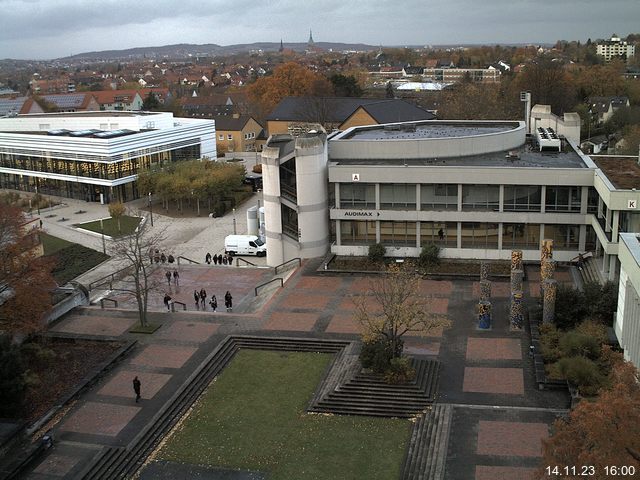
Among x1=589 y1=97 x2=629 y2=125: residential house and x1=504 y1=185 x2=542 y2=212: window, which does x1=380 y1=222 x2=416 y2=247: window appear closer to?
x1=504 y1=185 x2=542 y2=212: window

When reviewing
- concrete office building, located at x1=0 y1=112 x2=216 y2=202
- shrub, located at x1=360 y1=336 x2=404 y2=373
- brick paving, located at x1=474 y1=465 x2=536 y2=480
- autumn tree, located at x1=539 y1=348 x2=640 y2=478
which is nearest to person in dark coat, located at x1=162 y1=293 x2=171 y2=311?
shrub, located at x1=360 y1=336 x2=404 y2=373

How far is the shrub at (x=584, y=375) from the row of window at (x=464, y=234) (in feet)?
54.6

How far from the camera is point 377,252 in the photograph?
4262 centimetres

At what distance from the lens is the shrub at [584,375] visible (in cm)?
2494

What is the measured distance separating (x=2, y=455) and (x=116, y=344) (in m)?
9.48

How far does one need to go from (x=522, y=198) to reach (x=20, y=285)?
89.6 ft

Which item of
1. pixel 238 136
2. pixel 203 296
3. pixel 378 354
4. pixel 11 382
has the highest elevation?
pixel 238 136

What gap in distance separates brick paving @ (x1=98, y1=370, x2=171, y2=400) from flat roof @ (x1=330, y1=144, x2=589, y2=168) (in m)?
20.0

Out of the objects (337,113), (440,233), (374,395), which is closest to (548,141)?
(440,233)

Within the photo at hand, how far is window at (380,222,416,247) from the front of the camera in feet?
143

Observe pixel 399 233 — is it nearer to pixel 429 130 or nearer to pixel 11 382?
pixel 429 130

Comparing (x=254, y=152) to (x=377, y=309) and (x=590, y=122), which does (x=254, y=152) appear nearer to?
(x=590, y=122)

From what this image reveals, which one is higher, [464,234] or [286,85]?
[286,85]

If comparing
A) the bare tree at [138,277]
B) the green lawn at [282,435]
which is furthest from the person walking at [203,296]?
the green lawn at [282,435]
